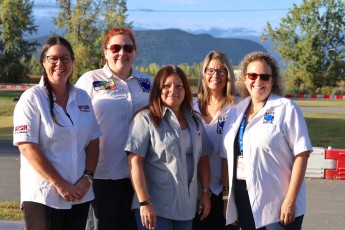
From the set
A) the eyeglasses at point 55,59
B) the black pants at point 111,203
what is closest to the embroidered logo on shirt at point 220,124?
the black pants at point 111,203

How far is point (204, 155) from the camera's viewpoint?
454 cm

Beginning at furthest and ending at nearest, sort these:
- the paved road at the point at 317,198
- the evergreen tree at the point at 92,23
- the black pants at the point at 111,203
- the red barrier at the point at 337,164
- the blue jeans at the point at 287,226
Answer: the evergreen tree at the point at 92,23
the red barrier at the point at 337,164
the paved road at the point at 317,198
the black pants at the point at 111,203
the blue jeans at the point at 287,226

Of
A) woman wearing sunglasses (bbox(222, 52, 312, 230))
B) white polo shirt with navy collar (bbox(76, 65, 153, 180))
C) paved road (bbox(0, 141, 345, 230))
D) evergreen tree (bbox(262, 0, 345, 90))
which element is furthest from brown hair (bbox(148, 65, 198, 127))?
evergreen tree (bbox(262, 0, 345, 90))

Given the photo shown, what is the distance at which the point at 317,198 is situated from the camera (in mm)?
9109

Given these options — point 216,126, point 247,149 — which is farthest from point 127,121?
point 247,149

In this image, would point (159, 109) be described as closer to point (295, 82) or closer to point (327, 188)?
point (327, 188)

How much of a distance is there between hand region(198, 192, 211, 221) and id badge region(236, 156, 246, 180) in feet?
1.33

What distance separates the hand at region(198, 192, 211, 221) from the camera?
458 centimetres

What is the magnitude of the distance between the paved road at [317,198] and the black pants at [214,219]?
262cm

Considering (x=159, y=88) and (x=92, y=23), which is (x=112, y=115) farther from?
(x=92, y=23)

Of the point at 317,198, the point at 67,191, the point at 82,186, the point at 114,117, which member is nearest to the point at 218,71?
the point at 114,117

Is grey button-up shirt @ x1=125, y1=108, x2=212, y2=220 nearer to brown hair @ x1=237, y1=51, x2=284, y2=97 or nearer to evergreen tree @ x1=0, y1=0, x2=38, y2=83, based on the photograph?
brown hair @ x1=237, y1=51, x2=284, y2=97

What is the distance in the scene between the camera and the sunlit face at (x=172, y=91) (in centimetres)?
430

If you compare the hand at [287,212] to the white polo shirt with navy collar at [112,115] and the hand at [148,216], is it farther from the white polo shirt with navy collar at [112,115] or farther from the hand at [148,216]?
the white polo shirt with navy collar at [112,115]
